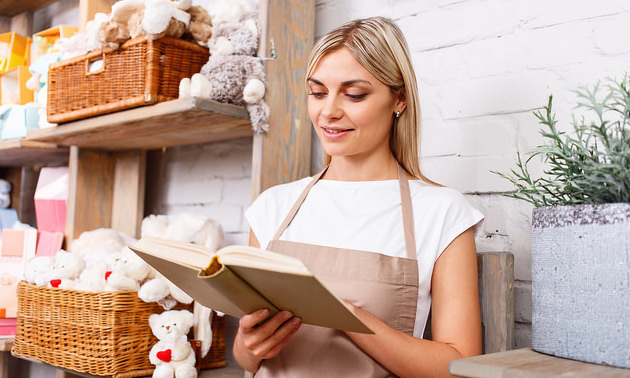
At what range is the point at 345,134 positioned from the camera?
1.27m

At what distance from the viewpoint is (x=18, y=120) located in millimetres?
2166

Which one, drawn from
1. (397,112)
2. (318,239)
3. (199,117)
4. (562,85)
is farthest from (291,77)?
(562,85)

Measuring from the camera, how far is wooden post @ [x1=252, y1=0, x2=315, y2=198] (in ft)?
5.07

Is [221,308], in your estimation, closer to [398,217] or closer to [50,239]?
[398,217]

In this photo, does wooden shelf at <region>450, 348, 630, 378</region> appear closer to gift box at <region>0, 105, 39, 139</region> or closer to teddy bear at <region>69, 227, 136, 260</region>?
teddy bear at <region>69, 227, 136, 260</region>

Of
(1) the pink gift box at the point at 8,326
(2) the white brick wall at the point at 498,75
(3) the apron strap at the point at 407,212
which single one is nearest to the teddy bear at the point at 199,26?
(2) the white brick wall at the point at 498,75

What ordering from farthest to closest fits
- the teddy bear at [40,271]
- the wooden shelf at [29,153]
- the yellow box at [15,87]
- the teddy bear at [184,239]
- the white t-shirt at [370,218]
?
the yellow box at [15,87], the wooden shelf at [29,153], the teddy bear at [40,271], the teddy bear at [184,239], the white t-shirt at [370,218]

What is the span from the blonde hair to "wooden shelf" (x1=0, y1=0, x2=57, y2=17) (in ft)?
6.00

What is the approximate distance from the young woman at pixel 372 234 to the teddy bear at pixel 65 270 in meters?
0.56

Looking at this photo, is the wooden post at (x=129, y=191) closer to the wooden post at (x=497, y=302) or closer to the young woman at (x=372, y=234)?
the young woman at (x=372, y=234)

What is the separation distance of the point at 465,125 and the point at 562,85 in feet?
0.75

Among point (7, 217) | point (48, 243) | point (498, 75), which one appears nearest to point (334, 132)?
point (498, 75)

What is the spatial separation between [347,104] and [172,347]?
0.74 m

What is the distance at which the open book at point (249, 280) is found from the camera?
822 mm
